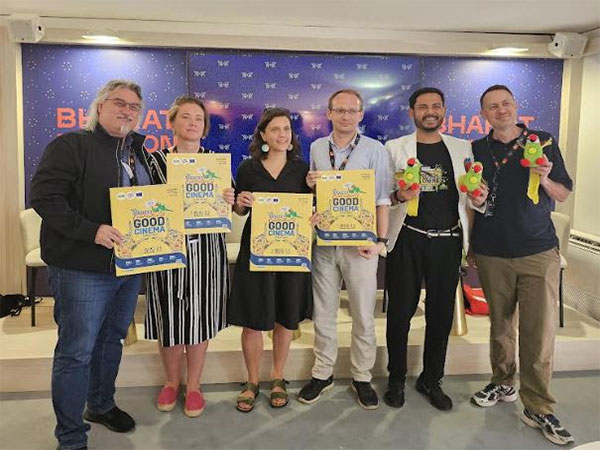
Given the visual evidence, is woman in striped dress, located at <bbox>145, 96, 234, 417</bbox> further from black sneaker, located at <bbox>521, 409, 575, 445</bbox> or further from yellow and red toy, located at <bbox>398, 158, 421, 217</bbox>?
black sneaker, located at <bbox>521, 409, 575, 445</bbox>

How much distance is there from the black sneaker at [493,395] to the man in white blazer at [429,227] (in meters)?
0.18

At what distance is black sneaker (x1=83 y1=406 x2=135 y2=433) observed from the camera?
265 centimetres

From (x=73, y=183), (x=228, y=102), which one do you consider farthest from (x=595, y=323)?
(x=73, y=183)

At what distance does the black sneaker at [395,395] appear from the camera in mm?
2924

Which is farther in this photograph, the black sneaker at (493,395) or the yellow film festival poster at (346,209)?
the black sneaker at (493,395)

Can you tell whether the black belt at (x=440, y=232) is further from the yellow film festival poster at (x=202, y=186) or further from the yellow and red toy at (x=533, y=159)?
the yellow film festival poster at (x=202, y=186)

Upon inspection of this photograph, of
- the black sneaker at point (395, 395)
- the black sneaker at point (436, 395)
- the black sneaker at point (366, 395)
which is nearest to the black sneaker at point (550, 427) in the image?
the black sneaker at point (436, 395)

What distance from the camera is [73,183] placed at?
2.22 meters

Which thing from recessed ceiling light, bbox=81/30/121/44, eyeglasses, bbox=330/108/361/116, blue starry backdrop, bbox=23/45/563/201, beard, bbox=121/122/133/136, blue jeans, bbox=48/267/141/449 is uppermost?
recessed ceiling light, bbox=81/30/121/44

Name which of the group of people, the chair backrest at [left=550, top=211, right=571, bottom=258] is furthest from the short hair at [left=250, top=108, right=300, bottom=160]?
the chair backrest at [left=550, top=211, right=571, bottom=258]

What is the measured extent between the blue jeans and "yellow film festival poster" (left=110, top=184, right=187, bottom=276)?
0.43 ft

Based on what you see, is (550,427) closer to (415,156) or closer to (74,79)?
(415,156)

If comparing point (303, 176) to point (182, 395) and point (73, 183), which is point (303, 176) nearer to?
point (73, 183)

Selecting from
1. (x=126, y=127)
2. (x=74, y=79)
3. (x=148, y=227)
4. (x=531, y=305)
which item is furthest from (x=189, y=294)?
(x=74, y=79)
